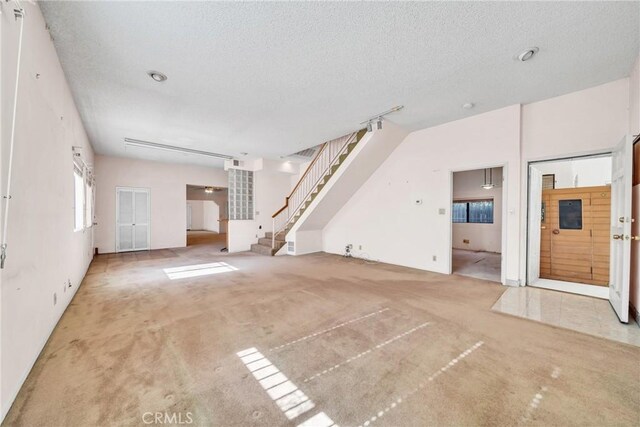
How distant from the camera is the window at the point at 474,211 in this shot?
7828 mm

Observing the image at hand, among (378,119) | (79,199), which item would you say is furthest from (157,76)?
(378,119)

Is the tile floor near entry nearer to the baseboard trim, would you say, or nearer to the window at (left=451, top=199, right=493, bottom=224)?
the baseboard trim

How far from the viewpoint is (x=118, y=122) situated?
469cm

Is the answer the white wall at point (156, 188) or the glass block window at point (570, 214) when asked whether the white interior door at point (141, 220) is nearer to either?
the white wall at point (156, 188)

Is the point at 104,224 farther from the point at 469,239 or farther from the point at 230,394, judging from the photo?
the point at 469,239

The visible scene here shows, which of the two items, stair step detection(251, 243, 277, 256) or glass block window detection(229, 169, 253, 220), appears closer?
stair step detection(251, 243, 277, 256)

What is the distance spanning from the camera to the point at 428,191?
5184 mm

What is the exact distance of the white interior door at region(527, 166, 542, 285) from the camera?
4.11 metres

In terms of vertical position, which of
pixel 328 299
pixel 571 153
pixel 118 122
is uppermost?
pixel 118 122

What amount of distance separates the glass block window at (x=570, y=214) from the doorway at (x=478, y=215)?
2247mm

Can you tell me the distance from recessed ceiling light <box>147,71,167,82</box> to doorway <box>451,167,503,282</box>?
7.21 meters

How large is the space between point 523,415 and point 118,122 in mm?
6754

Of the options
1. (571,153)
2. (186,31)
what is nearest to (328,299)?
(186,31)

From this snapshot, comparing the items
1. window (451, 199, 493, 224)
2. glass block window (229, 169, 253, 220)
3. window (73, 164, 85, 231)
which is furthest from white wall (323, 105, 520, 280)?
window (73, 164, 85, 231)
